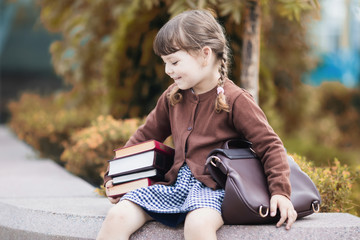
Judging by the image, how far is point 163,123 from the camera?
10.1 feet

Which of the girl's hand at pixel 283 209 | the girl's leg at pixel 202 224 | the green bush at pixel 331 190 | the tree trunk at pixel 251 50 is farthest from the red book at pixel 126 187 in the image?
the tree trunk at pixel 251 50

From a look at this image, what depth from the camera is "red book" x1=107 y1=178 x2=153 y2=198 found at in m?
2.84

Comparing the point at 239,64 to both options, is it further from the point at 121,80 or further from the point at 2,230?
the point at 2,230

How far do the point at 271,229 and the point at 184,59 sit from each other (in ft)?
3.24

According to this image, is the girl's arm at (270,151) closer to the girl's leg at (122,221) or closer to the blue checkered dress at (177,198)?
the blue checkered dress at (177,198)

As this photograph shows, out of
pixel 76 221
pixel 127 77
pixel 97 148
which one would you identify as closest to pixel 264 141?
pixel 76 221

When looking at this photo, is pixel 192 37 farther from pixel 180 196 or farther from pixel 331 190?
pixel 331 190

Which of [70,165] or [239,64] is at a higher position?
[239,64]

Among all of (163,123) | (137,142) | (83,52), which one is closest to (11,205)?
(137,142)

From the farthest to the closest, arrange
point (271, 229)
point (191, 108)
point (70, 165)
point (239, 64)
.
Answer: point (239, 64) → point (70, 165) → point (191, 108) → point (271, 229)

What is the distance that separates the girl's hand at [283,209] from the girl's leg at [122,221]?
2.20 ft

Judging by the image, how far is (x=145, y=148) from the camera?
9.55 feet

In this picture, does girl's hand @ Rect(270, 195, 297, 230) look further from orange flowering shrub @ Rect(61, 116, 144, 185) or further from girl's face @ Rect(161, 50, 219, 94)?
orange flowering shrub @ Rect(61, 116, 144, 185)

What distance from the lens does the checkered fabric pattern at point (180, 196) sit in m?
2.51
